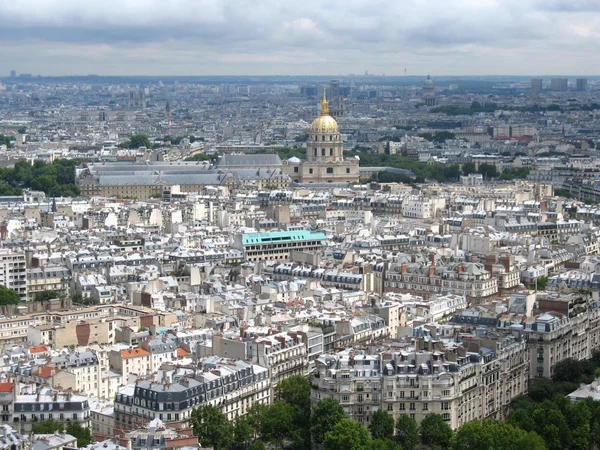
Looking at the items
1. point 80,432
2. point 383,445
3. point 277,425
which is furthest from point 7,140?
point 383,445

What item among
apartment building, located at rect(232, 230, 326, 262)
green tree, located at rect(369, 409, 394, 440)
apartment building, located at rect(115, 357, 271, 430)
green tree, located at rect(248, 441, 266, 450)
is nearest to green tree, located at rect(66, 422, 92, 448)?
apartment building, located at rect(115, 357, 271, 430)

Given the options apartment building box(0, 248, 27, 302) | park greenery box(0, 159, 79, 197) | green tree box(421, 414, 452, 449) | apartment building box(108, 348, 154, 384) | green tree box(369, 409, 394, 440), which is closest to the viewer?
green tree box(421, 414, 452, 449)

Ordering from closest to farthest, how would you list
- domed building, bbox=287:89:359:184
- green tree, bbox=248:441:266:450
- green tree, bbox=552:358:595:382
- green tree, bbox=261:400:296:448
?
1. green tree, bbox=248:441:266:450
2. green tree, bbox=261:400:296:448
3. green tree, bbox=552:358:595:382
4. domed building, bbox=287:89:359:184

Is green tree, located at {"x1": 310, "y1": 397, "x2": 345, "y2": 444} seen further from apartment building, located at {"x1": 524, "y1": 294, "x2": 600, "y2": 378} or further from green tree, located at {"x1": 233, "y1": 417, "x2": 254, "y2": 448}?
apartment building, located at {"x1": 524, "y1": 294, "x2": 600, "y2": 378}

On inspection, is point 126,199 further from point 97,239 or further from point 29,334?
point 29,334

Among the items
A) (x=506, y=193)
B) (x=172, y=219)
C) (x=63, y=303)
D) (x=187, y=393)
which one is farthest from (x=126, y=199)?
(x=187, y=393)

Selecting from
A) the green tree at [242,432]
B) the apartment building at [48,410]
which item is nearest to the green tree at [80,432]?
the apartment building at [48,410]
